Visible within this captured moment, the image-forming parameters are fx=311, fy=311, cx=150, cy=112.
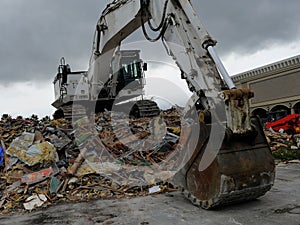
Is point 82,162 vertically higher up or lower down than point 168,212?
higher up

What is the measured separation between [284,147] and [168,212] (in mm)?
6067

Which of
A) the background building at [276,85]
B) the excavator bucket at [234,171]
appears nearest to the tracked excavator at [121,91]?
the excavator bucket at [234,171]

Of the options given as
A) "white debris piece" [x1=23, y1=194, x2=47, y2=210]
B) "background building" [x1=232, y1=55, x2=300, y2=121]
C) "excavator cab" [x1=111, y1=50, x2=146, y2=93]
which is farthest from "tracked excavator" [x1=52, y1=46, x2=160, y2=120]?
"background building" [x1=232, y1=55, x2=300, y2=121]

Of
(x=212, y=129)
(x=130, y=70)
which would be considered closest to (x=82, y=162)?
(x=212, y=129)

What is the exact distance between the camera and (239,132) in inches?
126

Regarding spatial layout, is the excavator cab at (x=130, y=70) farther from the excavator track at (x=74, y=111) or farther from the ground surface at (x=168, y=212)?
the ground surface at (x=168, y=212)

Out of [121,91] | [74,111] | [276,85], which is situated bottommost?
[74,111]

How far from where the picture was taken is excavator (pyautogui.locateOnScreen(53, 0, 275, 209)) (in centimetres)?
318

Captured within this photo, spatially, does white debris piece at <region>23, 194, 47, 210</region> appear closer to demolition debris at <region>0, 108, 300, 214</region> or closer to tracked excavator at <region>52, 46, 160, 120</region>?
demolition debris at <region>0, 108, 300, 214</region>

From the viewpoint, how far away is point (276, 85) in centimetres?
3116

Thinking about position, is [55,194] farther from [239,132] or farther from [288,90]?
[288,90]

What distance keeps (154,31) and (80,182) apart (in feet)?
8.80

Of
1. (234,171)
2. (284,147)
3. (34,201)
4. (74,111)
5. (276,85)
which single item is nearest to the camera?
(234,171)

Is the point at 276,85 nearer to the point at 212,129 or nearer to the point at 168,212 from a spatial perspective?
the point at 212,129
